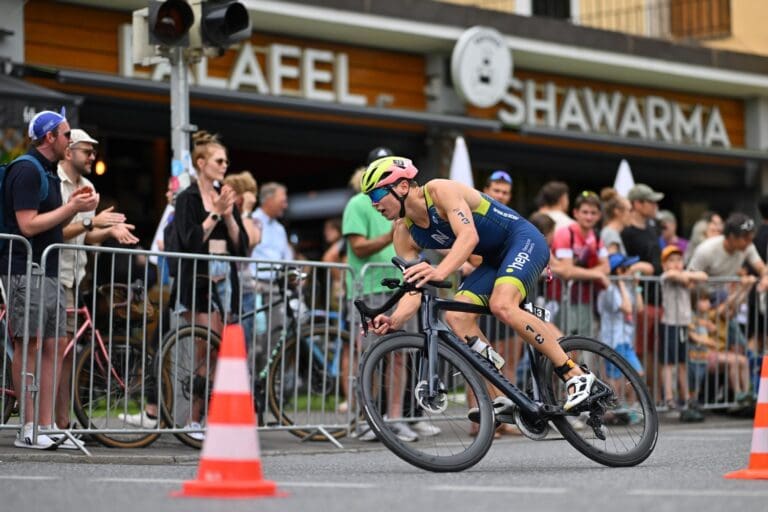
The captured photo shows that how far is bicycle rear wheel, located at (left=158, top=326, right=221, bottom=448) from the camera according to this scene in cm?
971

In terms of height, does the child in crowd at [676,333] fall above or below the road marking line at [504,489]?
above

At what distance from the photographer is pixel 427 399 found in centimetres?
797

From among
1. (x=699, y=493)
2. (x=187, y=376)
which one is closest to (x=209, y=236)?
(x=187, y=376)

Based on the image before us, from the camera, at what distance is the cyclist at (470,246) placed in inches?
314

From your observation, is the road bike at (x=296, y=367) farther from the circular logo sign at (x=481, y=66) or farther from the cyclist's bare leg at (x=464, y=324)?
the circular logo sign at (x=481, y=66)

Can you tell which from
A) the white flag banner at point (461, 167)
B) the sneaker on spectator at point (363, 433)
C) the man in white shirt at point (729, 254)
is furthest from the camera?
the white flag banner at point (461, 167)

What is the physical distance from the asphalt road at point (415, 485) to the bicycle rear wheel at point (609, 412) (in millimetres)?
136

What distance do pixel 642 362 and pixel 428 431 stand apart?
5257 mm

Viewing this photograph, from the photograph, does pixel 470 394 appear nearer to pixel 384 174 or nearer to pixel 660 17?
pixel 384 174

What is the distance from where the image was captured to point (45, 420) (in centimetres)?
894

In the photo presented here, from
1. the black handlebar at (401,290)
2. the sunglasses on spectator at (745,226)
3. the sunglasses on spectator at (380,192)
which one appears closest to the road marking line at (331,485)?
the black handlebar at (401,290)

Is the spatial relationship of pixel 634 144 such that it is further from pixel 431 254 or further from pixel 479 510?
pixel 479 510

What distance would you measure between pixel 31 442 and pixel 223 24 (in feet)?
11.2

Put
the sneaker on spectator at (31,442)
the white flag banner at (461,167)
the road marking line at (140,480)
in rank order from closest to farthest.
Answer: the road marking line at (140,480) < the sneaker on spectator at (31,442) < the white flag banner at (461,167)
